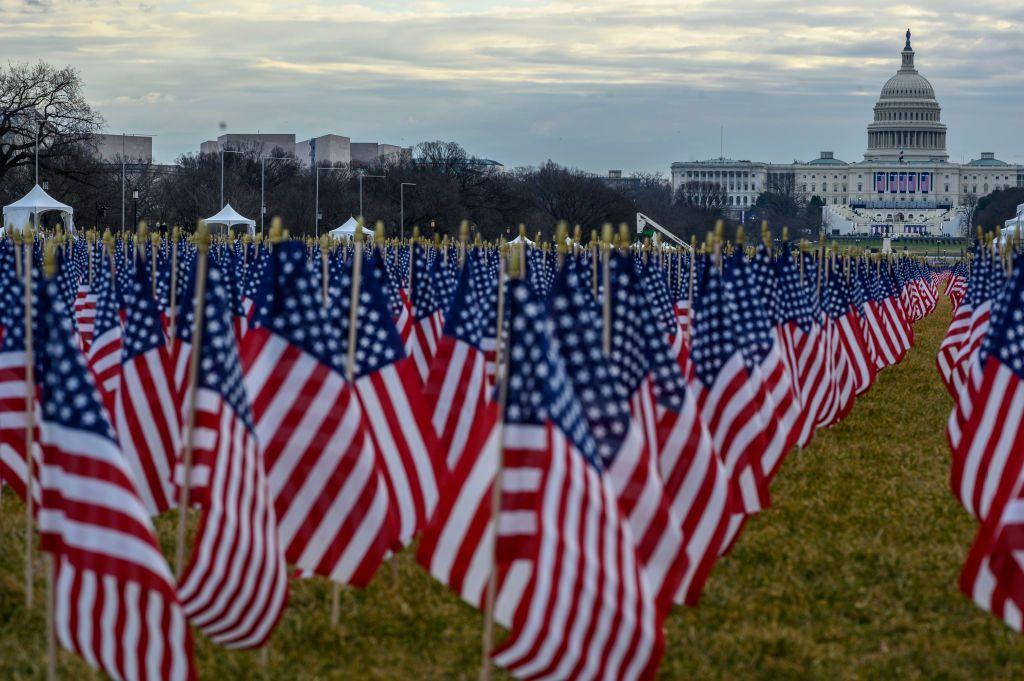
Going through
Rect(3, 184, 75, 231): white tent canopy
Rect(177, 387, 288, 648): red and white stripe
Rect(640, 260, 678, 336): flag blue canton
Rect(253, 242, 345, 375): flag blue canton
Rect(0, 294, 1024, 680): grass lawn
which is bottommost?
Rect(0, 294, 1024, 680): grass lawn

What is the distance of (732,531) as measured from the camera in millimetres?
9297

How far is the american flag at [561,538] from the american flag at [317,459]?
1.65 metres

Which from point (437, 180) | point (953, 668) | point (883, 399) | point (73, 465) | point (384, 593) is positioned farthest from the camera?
point (437, 180)

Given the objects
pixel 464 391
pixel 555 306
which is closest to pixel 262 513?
pixel 555 306

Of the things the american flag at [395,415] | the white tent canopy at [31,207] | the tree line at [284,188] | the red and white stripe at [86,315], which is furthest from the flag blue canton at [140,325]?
the tree line at [284,188]

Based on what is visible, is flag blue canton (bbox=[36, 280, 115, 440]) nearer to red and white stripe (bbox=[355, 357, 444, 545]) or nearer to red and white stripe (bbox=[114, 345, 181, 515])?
red and white stripe (bbox=[355, 357, 444, 545])

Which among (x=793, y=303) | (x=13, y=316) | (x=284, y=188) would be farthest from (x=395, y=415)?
(x=284, y=188)

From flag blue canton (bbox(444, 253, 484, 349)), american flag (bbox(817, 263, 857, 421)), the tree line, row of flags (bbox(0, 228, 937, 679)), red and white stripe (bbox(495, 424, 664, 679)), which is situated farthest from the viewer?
the tree line

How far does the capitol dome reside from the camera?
191125 mm

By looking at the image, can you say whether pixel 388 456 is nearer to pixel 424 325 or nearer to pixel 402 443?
pixel 402 443

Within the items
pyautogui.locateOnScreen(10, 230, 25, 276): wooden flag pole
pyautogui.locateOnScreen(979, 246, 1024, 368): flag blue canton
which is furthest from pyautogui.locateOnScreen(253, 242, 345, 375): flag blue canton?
pyautogui.locateOnScreen(10, 230, 25, 276): wooden flag pole

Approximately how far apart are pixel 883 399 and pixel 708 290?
10829 millimetres

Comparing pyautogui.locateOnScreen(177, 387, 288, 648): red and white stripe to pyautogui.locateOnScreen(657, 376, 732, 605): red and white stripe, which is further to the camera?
pyautogui.locateOnScreen(657, 376, 732, 605): red and white stripe

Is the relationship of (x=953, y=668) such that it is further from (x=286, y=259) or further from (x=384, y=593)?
(x=286, y=259)
